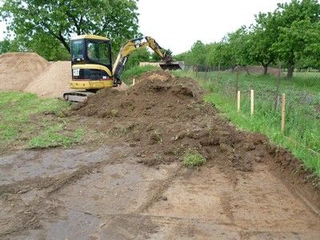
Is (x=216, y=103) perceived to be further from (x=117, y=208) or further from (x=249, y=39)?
(x=249, y=39)

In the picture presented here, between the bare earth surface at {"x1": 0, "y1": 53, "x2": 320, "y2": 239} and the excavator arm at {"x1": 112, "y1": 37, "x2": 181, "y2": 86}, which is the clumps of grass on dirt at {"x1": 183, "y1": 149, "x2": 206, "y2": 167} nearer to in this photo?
the bare earth surface at {"x1": 0, "y1": 53, "x2": 320, "y2": 239}

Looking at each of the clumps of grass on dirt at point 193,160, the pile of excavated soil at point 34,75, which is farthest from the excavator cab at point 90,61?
the clumps of grass on dirt at point 193,160

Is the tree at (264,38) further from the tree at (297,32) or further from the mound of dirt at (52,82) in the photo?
the mound of dirt at (52,82)

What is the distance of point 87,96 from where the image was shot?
45.7ft

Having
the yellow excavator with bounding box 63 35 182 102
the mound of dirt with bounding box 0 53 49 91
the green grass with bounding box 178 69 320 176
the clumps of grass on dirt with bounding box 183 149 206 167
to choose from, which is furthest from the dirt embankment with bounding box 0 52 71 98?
the clumps of grass on dirt with bounding box 183 149 206 167

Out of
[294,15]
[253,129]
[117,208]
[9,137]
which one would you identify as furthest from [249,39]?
[117,208]

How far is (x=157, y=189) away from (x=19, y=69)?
69.1 ft

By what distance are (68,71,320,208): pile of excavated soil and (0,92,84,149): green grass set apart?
0.97 meters

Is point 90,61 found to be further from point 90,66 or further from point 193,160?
point 193,160

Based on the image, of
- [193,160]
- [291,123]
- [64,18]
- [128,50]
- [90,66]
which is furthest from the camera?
[64,18]

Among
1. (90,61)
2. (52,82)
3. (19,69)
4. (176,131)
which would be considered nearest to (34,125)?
(176,131)

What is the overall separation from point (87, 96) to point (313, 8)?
22.6 metres

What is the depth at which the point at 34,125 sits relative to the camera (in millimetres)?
10312

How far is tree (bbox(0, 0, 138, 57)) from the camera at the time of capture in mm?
23453
